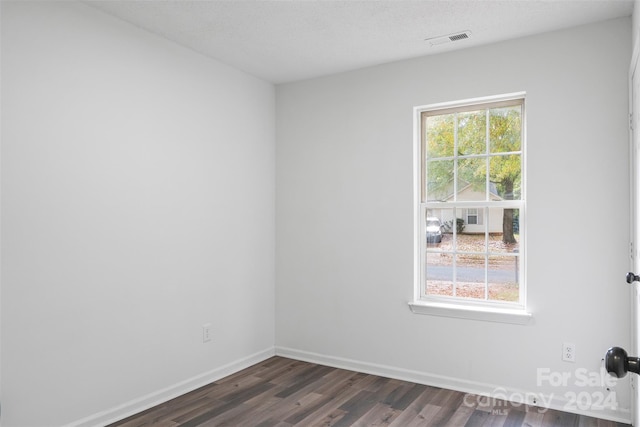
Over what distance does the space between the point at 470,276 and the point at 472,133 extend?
111cm

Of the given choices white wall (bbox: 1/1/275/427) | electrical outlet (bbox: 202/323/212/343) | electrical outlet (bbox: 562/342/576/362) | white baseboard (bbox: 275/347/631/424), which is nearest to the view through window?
electrical outlet (bbox: 562/342/576/362)

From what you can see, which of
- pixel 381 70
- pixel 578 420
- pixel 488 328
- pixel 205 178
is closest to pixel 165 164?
pixel 205 178

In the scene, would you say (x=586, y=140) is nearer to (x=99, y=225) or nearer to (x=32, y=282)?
(x=99, y=225)

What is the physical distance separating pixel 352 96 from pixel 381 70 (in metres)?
0.33

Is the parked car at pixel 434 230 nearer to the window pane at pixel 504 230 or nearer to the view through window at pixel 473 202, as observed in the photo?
the view through window at pixel 473 202

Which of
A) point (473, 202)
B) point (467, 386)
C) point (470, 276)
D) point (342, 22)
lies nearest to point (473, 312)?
point (470, 276)

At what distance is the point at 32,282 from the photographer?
8.16 feet

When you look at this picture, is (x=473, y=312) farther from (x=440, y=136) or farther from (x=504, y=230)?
(x=440, y=136)

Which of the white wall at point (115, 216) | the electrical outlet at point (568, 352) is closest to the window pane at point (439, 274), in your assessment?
the electrical outlet at point (568, 352)

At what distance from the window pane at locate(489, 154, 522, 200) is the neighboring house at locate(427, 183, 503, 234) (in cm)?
2

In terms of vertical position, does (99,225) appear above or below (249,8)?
below

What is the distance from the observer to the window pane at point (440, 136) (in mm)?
3654

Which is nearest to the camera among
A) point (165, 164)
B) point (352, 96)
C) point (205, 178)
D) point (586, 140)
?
point (586, 140)

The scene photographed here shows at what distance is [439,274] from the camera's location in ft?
12.1
